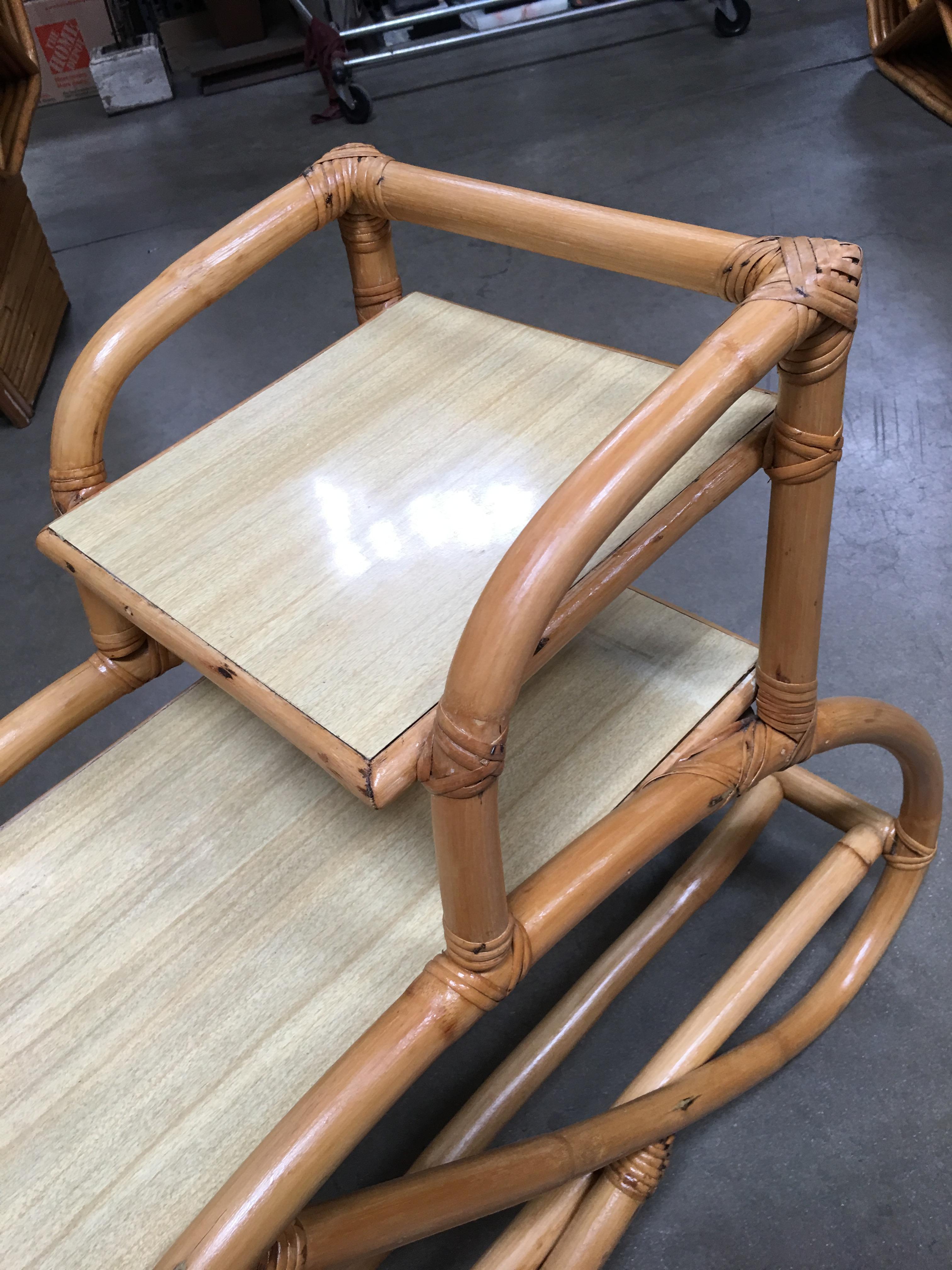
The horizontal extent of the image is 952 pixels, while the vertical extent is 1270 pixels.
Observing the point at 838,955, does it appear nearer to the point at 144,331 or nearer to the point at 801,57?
the point at 144,331

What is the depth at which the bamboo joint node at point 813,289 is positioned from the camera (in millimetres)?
623

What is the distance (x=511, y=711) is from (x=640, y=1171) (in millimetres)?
Result: 628

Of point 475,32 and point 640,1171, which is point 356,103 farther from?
point 640,1171

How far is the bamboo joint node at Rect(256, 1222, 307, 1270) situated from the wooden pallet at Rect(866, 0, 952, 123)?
111 inches

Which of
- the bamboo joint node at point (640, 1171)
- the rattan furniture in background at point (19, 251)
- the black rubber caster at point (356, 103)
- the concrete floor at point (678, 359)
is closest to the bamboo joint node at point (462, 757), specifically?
the bamboo joint node at point (640, 1171)

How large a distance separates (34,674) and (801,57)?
8.67ft

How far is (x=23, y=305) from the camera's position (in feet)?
7.51

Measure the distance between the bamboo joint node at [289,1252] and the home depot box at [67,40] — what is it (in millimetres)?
3816

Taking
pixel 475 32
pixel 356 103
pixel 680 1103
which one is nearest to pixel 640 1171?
pixel 680 1103

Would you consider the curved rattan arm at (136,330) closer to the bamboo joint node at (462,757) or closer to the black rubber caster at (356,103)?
the bamboo joint node at (462,757)

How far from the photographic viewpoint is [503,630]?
0.53m

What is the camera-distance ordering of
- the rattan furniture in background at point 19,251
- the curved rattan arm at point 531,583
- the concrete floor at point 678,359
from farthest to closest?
the rattan furniture in background at point 19,251 < the concrete floor at point 678,359 < the curved rattan arm at point 531,583

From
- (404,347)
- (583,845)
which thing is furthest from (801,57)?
(583,845)

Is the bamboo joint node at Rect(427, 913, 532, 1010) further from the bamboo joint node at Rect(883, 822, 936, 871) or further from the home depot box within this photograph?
the home depot box
